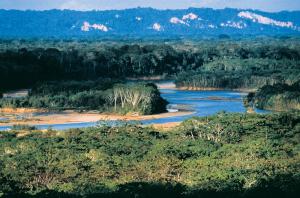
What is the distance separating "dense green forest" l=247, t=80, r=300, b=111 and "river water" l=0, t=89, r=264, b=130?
1.89 metres

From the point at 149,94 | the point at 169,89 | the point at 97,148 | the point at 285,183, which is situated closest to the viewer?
the point at 285,183

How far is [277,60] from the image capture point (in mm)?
140375

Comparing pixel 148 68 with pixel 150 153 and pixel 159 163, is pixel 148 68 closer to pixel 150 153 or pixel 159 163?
pixel 150 153

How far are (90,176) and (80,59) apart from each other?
96155mm

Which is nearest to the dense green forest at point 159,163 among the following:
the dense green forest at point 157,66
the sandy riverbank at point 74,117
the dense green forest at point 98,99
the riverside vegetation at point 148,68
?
the sandy riverbank at point 74,117

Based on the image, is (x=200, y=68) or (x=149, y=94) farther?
(x=200, y=68)

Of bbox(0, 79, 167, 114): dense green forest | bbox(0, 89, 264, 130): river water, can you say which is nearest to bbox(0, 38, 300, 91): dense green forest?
bbox(0, 89, 264, 130): river water

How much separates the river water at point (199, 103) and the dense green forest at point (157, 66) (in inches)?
279

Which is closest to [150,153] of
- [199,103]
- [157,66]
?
[199,103]

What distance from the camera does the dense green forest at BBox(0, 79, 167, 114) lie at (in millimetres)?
79312

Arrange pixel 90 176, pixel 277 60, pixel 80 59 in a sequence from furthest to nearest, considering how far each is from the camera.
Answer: pixel 277 60 → pixel 80 59 → pixel 90 176

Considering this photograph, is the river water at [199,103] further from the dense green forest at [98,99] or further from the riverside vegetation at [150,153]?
the dense green forest at [98,99]

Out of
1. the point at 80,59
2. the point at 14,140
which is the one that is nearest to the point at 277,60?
the point at 80,59

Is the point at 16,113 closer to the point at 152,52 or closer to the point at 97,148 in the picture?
the point at 97,148
